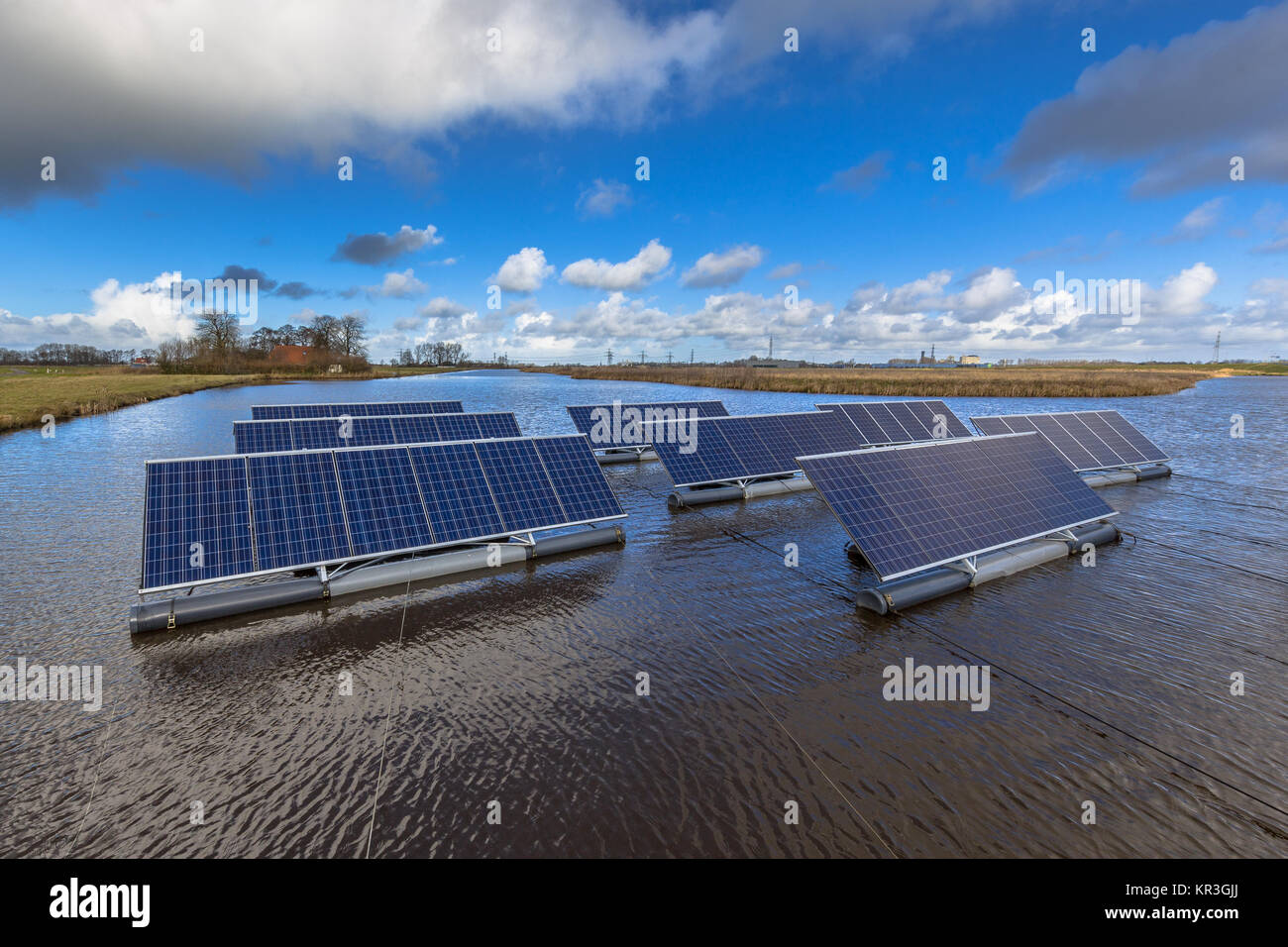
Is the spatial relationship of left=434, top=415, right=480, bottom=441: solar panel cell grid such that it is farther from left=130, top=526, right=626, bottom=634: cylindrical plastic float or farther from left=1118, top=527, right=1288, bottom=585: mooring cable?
left=1118, top=527, right=1288, bottom=585: mooring cable

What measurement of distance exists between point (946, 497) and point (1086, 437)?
60.0ft

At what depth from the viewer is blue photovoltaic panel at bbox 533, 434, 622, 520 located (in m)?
15.6

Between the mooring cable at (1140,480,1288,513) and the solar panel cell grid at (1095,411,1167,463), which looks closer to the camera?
the mooring cable at (1140,480,1288,513)

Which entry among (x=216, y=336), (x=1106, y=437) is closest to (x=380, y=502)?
(x=1106, y=437)

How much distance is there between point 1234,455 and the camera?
98.9ft

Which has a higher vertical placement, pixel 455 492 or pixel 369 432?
pixel 369 432

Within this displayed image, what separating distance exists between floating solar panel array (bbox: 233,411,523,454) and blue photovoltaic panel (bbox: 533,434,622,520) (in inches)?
203

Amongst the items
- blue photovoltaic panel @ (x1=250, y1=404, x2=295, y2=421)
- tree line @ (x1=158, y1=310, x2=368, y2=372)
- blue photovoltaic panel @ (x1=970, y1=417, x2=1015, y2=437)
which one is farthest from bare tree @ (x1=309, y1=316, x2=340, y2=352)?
blue photovoltaic panel @ (x1=970, y1=417, x2=1015, y2=437)

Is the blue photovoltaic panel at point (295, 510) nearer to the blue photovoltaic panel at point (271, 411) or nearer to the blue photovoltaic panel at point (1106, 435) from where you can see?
the blue photovoltaic panel at point (271, 411)

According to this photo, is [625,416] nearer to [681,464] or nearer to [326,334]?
[681,464]

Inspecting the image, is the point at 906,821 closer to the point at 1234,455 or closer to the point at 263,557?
the point at 263,557

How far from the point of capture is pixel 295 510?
481 inches

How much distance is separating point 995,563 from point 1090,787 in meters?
7.67
